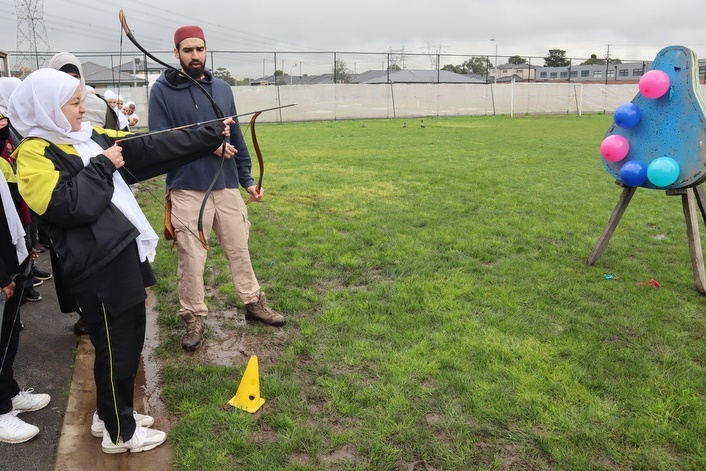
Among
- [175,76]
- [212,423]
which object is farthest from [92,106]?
[212,423]

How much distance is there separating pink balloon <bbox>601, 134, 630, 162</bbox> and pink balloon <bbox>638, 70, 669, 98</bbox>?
0.42 m

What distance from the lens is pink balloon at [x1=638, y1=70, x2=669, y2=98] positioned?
448 cm

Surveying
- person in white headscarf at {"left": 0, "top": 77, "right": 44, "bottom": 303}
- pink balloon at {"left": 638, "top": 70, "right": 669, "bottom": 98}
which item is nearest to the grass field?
person in white headscarf at {"left": 0, "top": 77, "right": 44, "bottom": 303}

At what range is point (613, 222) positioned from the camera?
5.16m

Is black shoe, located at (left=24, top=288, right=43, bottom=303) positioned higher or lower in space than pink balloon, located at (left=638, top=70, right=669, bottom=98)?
lower

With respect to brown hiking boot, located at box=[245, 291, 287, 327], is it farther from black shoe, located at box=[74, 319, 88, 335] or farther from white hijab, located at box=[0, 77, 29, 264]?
white hijab, located at box=[0, 77, 29, 264]

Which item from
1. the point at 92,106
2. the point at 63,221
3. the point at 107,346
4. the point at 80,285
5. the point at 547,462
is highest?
the point at 92,106

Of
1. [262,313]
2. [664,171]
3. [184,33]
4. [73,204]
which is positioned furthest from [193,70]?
[664,171]

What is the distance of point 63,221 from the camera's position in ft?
7.62

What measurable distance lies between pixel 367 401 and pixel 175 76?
233 cm

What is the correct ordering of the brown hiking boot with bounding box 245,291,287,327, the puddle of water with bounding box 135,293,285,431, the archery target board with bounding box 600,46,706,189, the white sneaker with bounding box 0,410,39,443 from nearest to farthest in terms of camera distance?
the white sneaker with bounding box 0,410,39,443, the puddle of water with bounding box 135,293,285,431, the brown hiking boot with bounding box 245,291,287,327, the archery target board with bounding box 600,46,706,189

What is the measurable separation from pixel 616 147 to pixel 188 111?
3478 mm

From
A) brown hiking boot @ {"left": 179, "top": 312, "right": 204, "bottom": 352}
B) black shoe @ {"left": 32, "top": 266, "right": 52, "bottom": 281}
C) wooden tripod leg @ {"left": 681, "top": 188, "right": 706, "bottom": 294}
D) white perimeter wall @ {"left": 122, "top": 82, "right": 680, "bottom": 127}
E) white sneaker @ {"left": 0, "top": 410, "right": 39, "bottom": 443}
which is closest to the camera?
white sneaker @ {"left": 0, "top": 410, "right": 39, "bottom": 443}

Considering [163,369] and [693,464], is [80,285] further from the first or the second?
[693,464]
